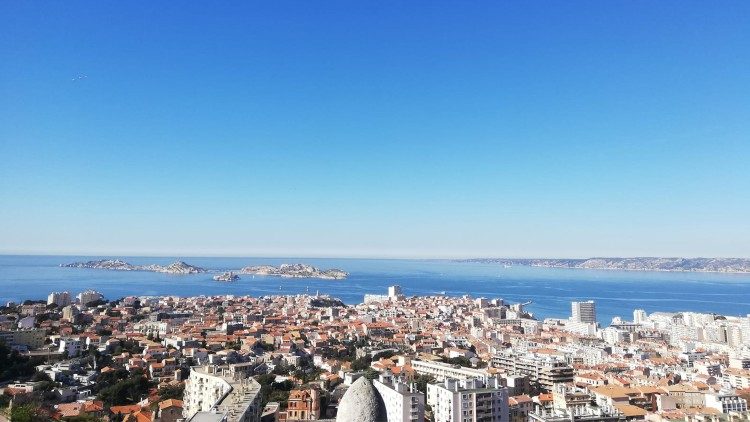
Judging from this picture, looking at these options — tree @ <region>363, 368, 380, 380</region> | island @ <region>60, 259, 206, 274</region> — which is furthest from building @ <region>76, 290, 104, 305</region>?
island @ <region>60, 259, 206, 274</region>

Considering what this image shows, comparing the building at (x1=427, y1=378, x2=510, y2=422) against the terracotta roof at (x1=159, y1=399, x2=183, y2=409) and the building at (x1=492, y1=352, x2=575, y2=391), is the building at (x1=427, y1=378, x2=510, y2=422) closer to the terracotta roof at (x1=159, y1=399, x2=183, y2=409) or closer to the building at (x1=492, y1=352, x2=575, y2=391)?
the building at (x1=492, y1=352, x2=575, y2=391)

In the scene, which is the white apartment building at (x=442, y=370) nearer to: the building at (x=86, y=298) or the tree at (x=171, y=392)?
the tree at (x=171, y=392)

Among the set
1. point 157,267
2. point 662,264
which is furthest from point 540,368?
point 662,264

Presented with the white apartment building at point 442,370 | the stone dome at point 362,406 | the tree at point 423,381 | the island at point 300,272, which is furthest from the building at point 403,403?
the island at point 300,272

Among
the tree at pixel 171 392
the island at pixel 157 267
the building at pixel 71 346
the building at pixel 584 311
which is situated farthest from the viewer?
the island at pixel 157 267

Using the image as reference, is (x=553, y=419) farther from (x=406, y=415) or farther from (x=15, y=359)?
(x=15, y=359)

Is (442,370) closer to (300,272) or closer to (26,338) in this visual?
(26,338)
